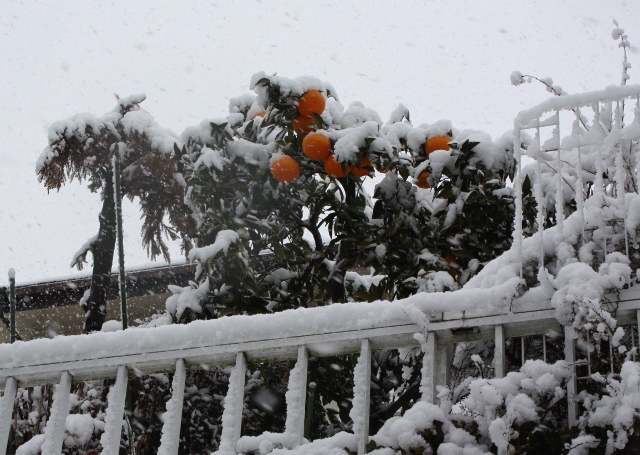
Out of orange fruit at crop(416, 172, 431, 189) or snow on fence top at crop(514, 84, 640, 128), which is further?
orange fruit at crop(416, 172, 431, 189)

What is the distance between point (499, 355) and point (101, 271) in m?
2.55

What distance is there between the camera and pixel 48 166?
409cm

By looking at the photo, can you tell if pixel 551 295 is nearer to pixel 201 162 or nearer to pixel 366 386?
pixel 366 386

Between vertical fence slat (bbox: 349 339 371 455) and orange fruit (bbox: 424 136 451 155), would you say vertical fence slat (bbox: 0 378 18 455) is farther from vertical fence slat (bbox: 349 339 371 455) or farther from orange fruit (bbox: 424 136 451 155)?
orange fruit (bbox: 424 136 451 155)

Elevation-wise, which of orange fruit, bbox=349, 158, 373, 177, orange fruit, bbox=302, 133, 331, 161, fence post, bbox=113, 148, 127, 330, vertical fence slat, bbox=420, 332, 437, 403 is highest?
orange fruit, bbox=302, 133, 331, 161

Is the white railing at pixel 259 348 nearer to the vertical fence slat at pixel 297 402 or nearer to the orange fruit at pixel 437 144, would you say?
the vertical fence slat at pixel 297 402

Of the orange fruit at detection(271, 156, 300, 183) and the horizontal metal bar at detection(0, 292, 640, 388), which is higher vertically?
the orange fruit at detection(271, 156, 300, 183)

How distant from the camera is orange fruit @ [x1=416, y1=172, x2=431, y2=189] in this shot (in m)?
2.71

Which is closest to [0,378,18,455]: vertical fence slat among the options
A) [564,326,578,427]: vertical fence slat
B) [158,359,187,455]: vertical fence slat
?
[158,359,187,455]: vertical fence slat

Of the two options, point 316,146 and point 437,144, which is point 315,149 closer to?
point 316,146

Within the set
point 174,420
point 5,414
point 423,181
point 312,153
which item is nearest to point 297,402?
point 174,420

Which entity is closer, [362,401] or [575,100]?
[362,401]

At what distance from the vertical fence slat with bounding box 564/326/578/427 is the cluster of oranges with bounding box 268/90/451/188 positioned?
108 cm

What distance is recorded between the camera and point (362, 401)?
1.79 m
